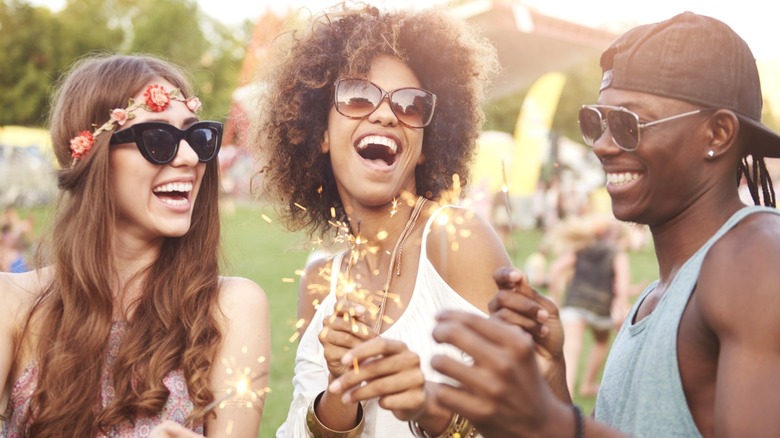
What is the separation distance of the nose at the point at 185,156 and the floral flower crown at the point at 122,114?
176mm

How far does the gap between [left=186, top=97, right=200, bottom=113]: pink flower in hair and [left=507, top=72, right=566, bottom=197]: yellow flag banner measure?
19369mm

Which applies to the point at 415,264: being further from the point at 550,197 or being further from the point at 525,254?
the point at 550,197

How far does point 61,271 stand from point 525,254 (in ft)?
61.1

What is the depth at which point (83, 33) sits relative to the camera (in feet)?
139

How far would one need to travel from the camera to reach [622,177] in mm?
2355

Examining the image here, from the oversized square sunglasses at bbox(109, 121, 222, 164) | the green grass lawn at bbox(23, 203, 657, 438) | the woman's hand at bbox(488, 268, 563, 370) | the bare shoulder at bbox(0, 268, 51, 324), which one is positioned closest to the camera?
the woman's hand at bbox(488, 268, 563, 370)

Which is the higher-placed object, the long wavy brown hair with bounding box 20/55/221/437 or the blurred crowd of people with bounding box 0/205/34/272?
the long wavy brown hair with bounding box 20/55/221/437

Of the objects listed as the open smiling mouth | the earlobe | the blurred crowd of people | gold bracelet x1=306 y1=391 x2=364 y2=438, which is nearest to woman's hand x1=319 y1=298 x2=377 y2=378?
gold bracelet x1=306 y1=391 x2=364 y2=438

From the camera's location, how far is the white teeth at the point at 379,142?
3.01 metres

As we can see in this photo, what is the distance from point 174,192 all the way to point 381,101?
923mm

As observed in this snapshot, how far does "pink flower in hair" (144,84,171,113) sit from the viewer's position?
307 cm


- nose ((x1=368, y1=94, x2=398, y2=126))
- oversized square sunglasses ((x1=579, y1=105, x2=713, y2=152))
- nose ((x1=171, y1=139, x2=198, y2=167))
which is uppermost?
oversized square sunglasses ((x1=579, y1=105, x2=713, y2=152))

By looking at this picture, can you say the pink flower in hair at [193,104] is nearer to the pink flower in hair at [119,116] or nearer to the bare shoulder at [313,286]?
the pink flower in hair at [119,116]

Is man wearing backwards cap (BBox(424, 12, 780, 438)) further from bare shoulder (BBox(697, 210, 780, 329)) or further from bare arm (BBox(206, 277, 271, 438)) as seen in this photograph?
bare arm (BBox(206, 277, 271, 438))
